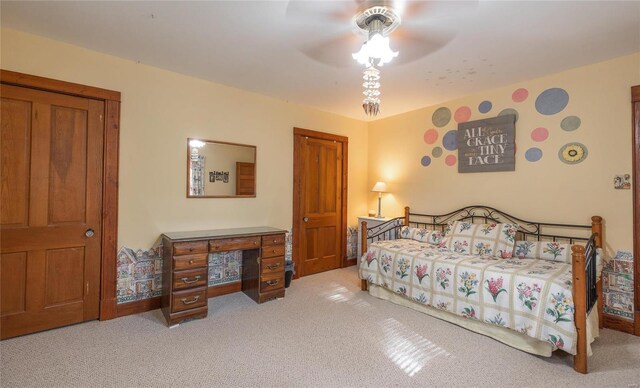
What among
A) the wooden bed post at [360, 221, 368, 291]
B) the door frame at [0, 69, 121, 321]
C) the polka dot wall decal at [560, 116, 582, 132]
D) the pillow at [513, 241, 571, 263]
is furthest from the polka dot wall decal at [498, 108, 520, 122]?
the door frame at [0, 69, 121, 321]

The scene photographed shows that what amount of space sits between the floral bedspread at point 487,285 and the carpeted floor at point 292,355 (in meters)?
0.22

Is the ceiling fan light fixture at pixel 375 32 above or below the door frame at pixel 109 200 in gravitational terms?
above

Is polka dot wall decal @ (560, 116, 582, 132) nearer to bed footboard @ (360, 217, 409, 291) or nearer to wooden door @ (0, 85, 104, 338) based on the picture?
bed footboard @ (360, 217, 409, 291)

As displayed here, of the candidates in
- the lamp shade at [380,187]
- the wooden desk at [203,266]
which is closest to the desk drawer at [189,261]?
the wooden desk at [203,266]

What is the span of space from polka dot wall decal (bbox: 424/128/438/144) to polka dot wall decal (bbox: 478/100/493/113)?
62 centimetres

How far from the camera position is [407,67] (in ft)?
9.30

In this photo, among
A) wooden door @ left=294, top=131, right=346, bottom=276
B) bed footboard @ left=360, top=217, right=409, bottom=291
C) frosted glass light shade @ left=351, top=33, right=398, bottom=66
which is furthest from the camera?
bed footboard @ left=360, top=217, right=409, bottom=291

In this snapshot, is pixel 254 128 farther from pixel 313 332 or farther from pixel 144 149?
pixel 313 332

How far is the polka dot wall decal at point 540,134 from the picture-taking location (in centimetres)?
307

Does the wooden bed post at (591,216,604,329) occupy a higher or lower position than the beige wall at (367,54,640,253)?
lower

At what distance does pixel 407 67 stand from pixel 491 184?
5.82 feet

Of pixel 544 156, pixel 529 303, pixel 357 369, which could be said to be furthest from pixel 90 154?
pixel 544 156

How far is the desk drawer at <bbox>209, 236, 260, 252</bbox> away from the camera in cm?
289

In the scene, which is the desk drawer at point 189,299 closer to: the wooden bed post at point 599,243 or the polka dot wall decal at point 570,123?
the wooden bed post at point 599,243
